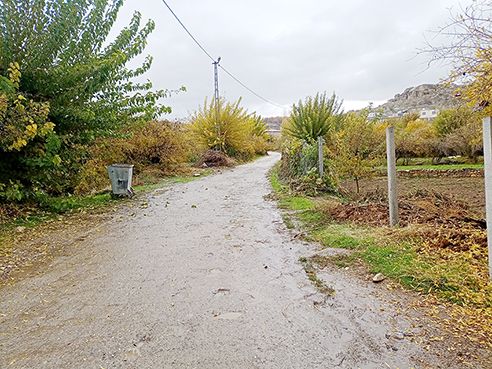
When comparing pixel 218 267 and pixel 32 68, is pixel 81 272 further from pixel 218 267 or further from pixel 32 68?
pixel 32 68

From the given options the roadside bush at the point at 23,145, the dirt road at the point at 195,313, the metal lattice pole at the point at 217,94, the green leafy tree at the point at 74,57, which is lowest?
the dirt road at the point at 195,313

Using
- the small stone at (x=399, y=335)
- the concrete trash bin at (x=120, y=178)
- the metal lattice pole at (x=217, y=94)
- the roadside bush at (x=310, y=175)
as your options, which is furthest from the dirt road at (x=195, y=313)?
the metal lattice pole at (x=217, y=94)

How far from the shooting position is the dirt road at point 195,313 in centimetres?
236

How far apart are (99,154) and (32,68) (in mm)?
5551

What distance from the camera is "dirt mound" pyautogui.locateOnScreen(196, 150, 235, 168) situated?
71.1 ft

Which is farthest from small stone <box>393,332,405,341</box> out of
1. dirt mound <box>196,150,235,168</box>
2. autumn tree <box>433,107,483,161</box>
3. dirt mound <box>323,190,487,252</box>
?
dirt mound <box>196,150,235,168</box>

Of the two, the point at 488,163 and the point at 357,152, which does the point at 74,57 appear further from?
the point at 488,163

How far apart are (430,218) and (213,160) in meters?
17.7

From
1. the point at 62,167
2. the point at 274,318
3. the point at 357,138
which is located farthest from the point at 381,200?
the point at 62,167

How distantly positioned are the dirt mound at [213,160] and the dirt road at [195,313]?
1648 centimetres

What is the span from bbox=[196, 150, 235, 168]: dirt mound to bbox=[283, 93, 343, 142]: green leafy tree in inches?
315

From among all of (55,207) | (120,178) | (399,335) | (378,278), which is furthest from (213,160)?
(399,335)

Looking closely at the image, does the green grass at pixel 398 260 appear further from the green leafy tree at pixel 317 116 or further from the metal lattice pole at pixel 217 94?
the metal lattice pole at pixel 217 94

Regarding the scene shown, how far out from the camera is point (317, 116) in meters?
14.3
